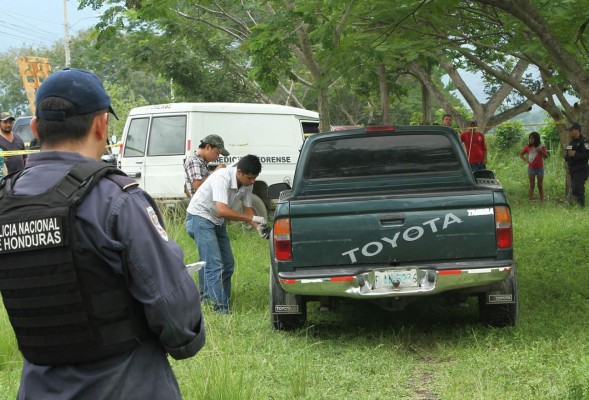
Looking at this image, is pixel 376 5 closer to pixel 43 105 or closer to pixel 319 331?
pixel 319 331

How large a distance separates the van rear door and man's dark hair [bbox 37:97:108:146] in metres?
12.1

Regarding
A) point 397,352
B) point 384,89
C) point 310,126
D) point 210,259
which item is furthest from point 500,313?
point 384,89

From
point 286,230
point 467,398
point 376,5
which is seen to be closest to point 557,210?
point 376,5

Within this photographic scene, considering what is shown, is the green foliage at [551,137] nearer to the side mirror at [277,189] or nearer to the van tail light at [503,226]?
the side mirror at [277,189]

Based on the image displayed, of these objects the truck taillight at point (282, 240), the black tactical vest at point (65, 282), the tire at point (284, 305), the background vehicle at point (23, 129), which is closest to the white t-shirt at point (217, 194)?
the tire at point (284, 305)

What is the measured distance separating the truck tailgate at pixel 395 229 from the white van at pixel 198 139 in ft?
25.6

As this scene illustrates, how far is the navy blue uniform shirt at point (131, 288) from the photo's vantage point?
2381 mm

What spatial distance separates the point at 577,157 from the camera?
1691 cm

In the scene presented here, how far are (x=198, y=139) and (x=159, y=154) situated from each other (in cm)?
73

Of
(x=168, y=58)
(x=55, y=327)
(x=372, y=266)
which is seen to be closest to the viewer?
(x=55, y=327)

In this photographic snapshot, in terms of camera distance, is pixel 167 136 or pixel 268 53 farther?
pixel 167 136

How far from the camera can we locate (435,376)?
5973 millimetres

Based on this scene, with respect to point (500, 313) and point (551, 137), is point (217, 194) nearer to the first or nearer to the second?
point (500, 313)

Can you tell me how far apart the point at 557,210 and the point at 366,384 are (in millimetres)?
11148
